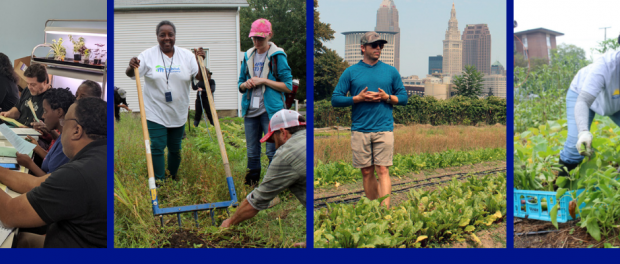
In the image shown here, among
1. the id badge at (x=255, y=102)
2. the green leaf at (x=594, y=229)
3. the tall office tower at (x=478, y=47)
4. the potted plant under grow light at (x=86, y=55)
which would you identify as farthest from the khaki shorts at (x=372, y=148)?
the potted plant under grow light at (x=86, y=55)

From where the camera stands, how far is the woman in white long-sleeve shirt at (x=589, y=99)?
137 inches

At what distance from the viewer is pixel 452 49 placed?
12.9 ft

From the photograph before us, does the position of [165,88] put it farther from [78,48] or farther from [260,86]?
[78,48]

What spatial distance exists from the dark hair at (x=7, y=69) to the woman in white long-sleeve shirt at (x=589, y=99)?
15.8 feet

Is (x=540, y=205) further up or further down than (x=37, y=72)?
further down

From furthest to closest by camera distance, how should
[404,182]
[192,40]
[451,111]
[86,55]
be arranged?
1. [404,182]
2. [451,111]
3. [86,55]
4. [192,40]

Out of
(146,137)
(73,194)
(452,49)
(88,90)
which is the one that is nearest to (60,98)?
(88,90)

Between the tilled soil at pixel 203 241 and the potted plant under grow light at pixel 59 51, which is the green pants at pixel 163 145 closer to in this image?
the tilled soil at pixel 203 241

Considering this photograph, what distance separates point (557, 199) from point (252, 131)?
2.41 metres

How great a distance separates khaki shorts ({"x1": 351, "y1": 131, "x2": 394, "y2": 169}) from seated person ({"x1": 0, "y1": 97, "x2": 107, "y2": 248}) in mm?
1950

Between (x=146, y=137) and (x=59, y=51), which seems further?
(x=59, y=51)

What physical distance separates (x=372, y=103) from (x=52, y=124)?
8.83ft

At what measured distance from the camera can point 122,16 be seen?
332cm

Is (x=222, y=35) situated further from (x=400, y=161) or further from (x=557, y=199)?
(x=557, y=199)
